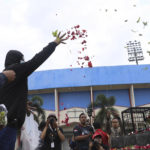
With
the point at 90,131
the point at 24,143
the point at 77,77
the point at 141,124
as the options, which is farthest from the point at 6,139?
the point at 77,77

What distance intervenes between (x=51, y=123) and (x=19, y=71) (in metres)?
2.90

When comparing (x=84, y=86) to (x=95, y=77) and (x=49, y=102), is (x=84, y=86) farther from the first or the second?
(x=49, y=102)

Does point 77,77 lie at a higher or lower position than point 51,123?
higher

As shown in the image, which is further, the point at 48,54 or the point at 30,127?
Answer: the point at 30,127

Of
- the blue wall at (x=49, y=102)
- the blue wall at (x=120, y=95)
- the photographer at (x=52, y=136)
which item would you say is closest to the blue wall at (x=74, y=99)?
the blue wall at (x=49, y=102)

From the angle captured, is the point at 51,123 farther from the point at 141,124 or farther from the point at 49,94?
the point at 49,94

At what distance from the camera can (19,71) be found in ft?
9.18

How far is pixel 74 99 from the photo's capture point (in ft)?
112

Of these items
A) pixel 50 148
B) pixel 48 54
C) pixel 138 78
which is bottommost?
pixel 50 148

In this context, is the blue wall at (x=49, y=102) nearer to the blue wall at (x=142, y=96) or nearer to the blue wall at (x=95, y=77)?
the blue wall at (x=95, y=77)

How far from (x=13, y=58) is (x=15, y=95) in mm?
458

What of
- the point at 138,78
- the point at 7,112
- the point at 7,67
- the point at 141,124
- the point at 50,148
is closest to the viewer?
the point at 7,112

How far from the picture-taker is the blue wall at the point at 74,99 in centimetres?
3369

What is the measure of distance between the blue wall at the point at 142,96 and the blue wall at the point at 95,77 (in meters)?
2.74
